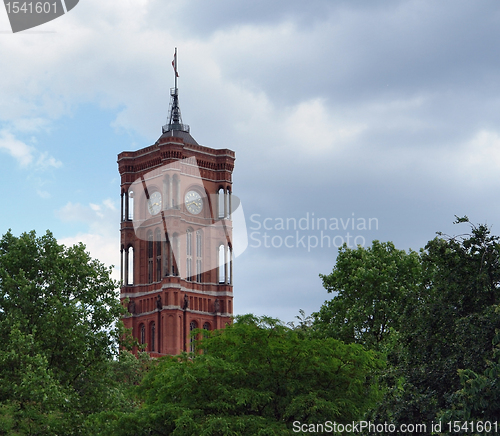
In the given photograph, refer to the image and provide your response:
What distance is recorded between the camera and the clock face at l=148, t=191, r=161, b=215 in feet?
375

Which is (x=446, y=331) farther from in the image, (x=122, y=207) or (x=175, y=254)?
(x=122, y=207)

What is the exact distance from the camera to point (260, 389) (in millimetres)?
29641

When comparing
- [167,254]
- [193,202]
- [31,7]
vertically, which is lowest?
[31,7]

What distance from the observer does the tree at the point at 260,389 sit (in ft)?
92.5

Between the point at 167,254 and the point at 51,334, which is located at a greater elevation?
the point at 167,254

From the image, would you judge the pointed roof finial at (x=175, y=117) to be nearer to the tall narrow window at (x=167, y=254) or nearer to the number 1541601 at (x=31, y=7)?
the tall narrow window at (x=167, y=254)

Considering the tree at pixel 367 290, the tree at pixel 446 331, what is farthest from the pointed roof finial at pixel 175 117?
the tree at pixel 446 331

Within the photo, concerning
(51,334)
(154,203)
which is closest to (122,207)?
(154,203)

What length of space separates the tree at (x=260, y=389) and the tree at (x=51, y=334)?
19.7 feet

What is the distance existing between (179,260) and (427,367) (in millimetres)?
91289

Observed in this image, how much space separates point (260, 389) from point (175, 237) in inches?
3254

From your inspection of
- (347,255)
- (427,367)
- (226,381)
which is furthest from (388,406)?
(347,255)

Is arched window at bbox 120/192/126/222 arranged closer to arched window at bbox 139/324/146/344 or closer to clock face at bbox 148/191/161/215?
clock face at bbox 148/191/161/215

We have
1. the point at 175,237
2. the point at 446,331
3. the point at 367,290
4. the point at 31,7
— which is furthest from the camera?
the point at 175,237
